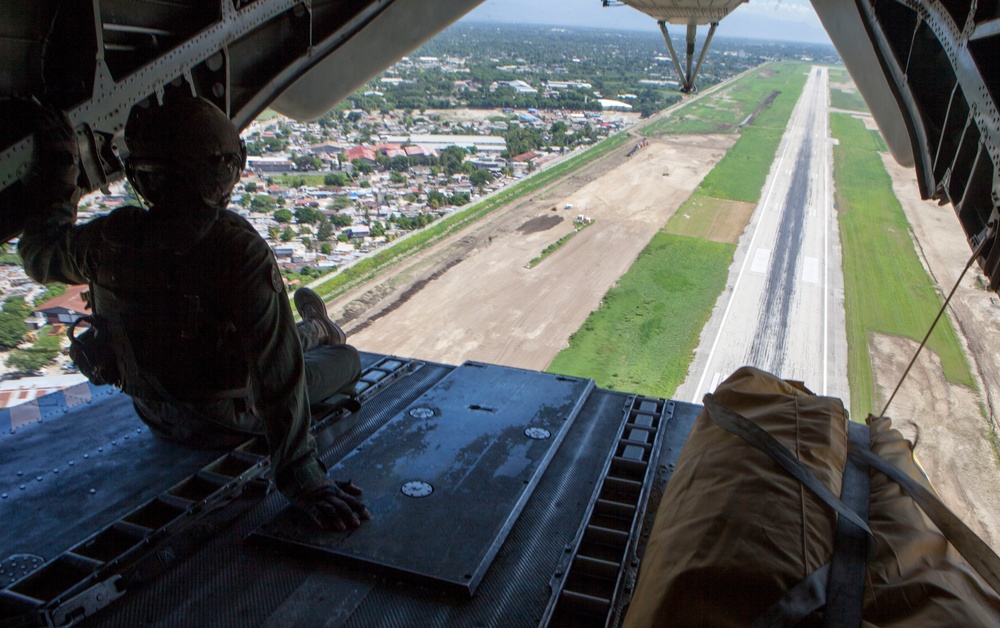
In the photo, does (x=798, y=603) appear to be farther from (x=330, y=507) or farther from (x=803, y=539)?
(x=330, y=507)

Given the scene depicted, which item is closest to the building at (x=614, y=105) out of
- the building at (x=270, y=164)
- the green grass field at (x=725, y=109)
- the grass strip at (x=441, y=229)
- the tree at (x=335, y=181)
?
the green grass field at (x=725, y=109)

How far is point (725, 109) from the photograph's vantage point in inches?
1881

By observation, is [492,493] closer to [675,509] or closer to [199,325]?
[675,509]

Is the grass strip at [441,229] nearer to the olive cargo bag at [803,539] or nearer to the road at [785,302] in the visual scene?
the road at [785,302]

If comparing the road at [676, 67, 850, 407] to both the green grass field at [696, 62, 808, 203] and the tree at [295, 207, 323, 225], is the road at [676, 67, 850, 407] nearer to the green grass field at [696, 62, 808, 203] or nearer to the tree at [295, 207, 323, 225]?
the green grass field at [696, 62, 808, 203]

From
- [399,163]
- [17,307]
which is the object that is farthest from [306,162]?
[17,307]

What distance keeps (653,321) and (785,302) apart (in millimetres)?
3545

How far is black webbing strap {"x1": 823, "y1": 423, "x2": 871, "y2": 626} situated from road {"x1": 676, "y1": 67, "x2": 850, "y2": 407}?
9.79 m

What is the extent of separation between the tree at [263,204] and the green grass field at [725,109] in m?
26.3

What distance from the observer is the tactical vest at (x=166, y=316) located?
302cm

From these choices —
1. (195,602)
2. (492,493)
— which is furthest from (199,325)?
(492,493)

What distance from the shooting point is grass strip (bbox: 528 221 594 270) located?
19.2 meters

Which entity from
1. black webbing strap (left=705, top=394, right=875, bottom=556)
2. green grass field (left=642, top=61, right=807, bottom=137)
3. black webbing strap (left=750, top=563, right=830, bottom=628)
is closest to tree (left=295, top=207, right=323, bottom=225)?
black webbing strap (left=705, top=394, right=875, bottom=556)

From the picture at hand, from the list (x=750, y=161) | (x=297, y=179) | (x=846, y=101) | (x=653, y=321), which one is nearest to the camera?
(x=653, y=321)
